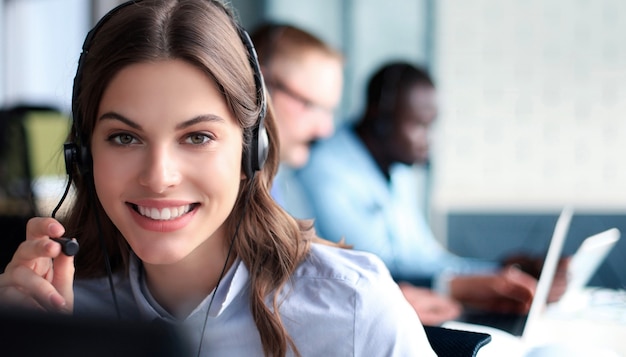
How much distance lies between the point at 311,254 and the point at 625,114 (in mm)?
3412

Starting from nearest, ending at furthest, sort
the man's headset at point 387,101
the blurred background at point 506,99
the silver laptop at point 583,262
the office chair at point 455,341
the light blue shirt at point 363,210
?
the office chair at point 455,341
the silver laptop at point 583,262
the light blue shirt at point 363,210
the man's headset at point 387,101
the blurred background at point 506,99

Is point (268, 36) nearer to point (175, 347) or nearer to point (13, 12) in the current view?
point (175, 347)

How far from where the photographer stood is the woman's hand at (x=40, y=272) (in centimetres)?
90

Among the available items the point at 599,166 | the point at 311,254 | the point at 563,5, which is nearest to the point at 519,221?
the point at 599,166

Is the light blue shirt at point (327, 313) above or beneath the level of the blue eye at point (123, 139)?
beneath

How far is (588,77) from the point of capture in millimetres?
4016

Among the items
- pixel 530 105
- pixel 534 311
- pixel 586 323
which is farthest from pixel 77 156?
pixel 530 105

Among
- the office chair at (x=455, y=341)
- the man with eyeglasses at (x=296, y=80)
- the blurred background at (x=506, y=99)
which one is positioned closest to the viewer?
the office chair at (x=455, y=341)

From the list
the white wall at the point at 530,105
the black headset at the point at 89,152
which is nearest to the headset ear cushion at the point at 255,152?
the black headset at the point at 89,152

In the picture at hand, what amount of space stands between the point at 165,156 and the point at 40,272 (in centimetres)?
23

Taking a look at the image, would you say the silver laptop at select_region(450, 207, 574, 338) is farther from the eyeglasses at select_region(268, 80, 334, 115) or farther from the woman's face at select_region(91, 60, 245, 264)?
the eyeglasses at select_region(268, 80, 334, 115)

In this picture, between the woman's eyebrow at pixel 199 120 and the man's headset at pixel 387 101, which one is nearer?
the woman's eyebrow at pixel 199 120

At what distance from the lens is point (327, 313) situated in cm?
98

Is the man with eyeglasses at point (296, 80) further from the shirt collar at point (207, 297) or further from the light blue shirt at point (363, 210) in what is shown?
the shirt collar at point (207, 297)
